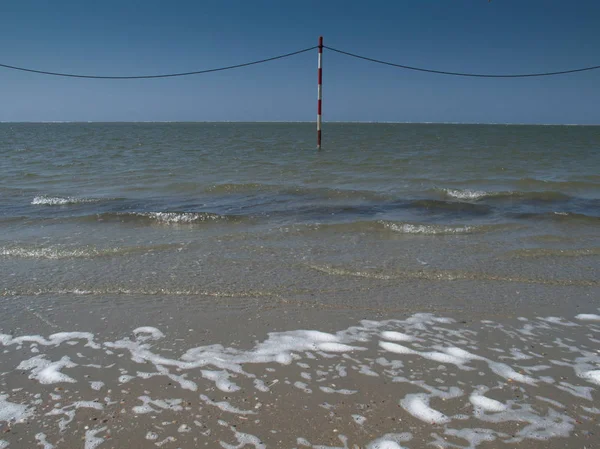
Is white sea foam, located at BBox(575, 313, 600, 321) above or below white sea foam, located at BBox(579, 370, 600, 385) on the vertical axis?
above

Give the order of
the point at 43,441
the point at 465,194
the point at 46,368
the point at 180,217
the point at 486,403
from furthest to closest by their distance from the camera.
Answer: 1. the point at 465,194
2. the point at 180,217
3. the point at 46,368
4. the point at 486,403
5. the point at 43,441

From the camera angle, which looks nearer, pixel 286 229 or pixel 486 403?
pixel 486 403

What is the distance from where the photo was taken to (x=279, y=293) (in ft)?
17.7

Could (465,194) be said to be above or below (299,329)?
above

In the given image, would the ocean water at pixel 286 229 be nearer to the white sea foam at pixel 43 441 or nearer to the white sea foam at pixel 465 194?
the white sea foam at pixel 465 194

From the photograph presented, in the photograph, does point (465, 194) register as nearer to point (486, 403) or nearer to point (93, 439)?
point (486, 403)

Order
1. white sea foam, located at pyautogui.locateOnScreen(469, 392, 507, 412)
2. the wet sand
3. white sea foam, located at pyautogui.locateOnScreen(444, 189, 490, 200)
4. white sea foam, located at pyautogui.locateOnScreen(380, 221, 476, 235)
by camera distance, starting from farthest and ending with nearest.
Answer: white sea foam, located at pyautogui.locateOnScreen(444, 189, 490, 200), white sea foam, located at pyautogui.locateOnScreen(380, 221, 476, 235), white sea foam, located at pyautogui.locateOnScreen(469, 392, 507, 412), the wet sand

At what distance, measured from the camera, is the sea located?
2.98 m

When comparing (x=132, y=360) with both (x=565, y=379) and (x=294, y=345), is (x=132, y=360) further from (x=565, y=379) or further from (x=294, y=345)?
(x=565, y=379)

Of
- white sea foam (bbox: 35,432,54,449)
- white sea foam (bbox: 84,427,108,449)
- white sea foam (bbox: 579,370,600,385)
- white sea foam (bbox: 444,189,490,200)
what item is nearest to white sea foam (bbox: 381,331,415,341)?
white sea foam (bbox: 579,370,600,385)

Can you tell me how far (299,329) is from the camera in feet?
14.4

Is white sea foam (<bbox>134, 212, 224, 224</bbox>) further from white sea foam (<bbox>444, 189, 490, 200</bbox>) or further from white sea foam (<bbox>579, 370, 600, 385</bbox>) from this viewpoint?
white sea foam (<bbox>579, 370, 600, 385</bbox>)

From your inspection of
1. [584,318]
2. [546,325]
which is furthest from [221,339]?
[584,318]

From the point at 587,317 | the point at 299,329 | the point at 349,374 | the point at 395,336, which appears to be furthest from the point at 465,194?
the point at 349,374
